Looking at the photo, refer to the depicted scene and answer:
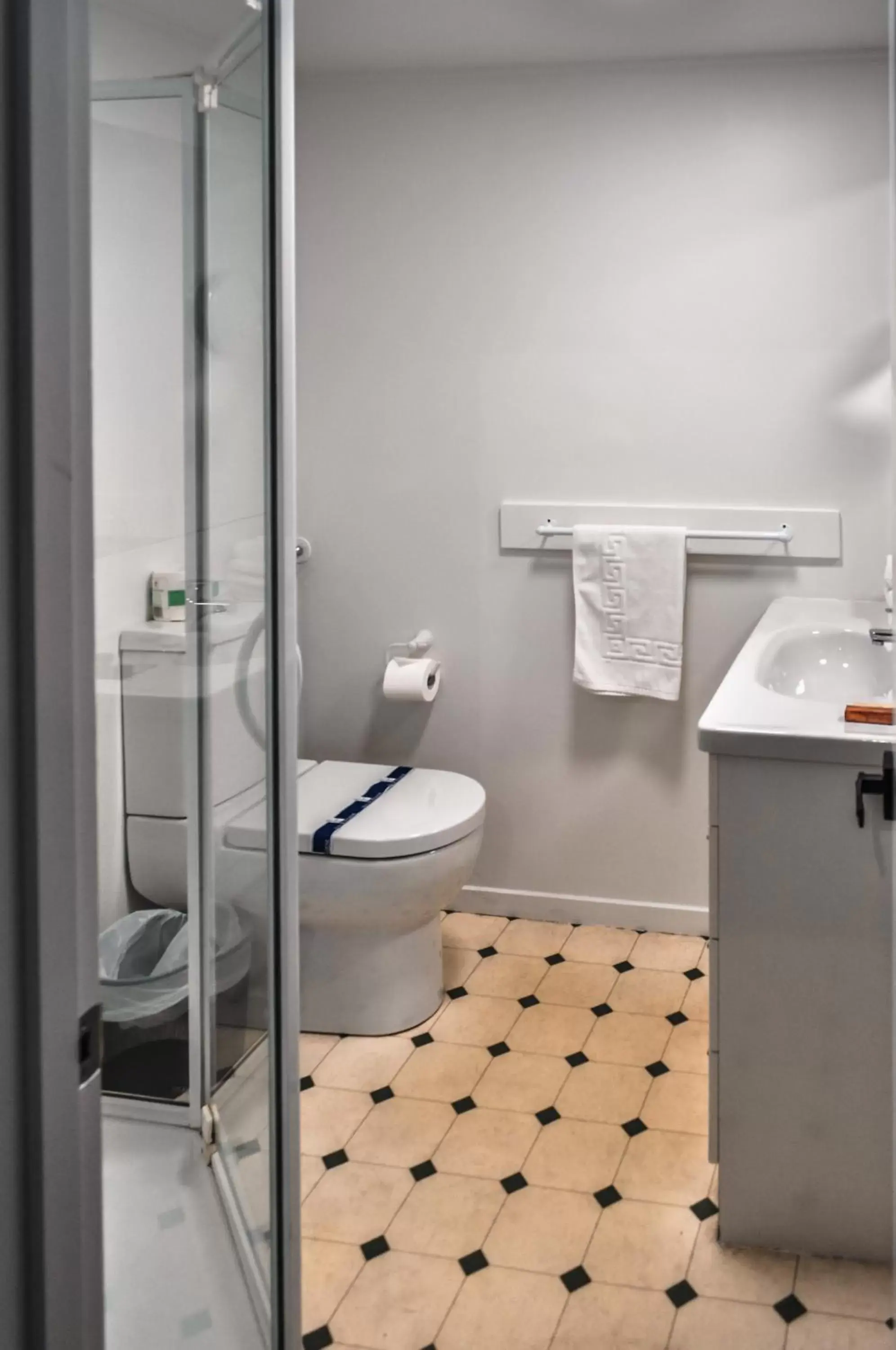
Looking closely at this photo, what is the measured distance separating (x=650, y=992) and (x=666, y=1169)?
2.24 ft

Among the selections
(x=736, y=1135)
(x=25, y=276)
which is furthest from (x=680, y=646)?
(x=25, y=276)

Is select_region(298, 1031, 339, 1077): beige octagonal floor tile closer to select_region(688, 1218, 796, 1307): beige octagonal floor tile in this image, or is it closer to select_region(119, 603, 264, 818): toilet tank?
select_region(688, 1218, 796, 1307): beige octagonal floor tile

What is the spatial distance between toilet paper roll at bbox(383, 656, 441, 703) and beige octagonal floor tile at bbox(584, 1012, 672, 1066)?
2.75 feet

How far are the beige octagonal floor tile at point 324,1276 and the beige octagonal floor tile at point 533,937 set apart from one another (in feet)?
3.74

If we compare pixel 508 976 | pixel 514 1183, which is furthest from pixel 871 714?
pixel 508 976

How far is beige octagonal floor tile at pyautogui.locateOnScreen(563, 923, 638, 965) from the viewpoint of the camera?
3.03 meters

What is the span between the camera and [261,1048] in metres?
1.46

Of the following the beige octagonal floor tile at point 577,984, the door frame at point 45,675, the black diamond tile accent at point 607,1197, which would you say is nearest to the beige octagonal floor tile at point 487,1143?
the black diamond tile accent at point 607,1197

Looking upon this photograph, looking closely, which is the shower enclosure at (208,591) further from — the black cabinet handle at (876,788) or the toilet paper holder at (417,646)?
the toilet paper holder at (417,646)

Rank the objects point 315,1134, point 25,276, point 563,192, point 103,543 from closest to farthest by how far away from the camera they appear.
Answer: point 25,276 < point 103,543 < point 315,1134 < point 563,192

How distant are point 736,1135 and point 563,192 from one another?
2.04 metres

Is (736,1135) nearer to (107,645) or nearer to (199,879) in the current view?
(199,879)

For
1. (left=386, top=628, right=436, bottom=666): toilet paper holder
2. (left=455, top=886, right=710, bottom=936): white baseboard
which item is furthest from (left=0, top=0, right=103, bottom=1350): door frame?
(left=455, top=886, right=710, bottom=936): white baseboard

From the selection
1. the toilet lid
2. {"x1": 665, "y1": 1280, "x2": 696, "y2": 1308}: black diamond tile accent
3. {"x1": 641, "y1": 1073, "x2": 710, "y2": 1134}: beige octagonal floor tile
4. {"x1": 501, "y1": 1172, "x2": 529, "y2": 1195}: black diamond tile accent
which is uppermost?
the toilet lid
